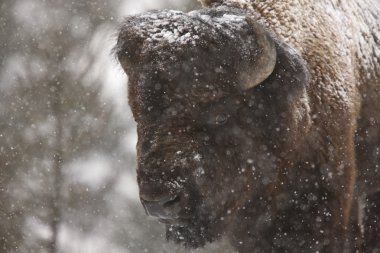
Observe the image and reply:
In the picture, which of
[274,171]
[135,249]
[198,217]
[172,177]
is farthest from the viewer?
[135,249]

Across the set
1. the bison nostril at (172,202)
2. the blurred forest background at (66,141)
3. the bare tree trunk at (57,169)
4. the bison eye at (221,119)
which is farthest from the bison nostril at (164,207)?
the bare tree trunk at (57,169)

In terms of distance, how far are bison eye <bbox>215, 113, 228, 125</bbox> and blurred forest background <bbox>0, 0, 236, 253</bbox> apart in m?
6.49

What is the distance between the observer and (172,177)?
10.4ft

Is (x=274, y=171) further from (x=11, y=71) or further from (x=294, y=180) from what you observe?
(x=11, y=71)

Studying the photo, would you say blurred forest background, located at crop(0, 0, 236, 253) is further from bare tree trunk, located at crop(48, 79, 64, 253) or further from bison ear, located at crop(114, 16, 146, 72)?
bison ear, located at crop(114, 16, 146, 72)

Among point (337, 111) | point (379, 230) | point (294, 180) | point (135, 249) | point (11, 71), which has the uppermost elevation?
point (337, 111)

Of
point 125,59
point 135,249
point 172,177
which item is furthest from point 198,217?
point 135,249

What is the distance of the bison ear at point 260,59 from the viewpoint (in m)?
3.46

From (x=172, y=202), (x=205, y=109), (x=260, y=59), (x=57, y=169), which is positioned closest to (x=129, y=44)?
(x=205, y=109)

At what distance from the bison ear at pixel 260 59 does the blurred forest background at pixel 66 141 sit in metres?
6.44

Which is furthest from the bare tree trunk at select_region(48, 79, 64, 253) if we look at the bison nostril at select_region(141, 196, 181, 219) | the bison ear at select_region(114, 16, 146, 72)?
the bison nostril at select_region(141, 196, 181, 219)

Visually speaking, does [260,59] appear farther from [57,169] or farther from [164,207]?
[57,169]

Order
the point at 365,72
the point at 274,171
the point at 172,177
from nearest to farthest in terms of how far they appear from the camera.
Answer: the point at 172,177, the point at 274,171, the point at 365,72

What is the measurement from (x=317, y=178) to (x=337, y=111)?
0.40m
